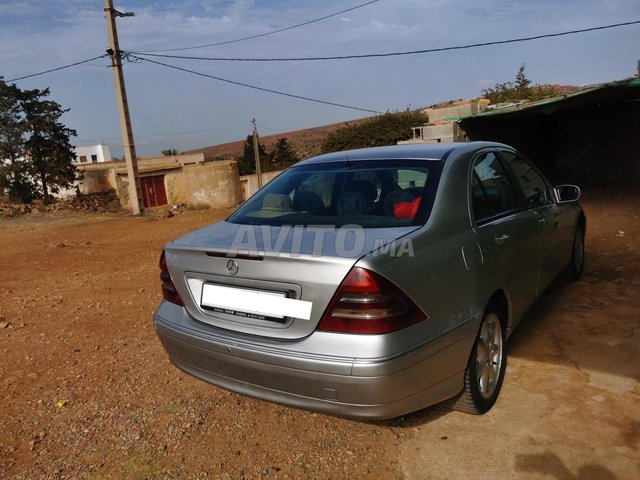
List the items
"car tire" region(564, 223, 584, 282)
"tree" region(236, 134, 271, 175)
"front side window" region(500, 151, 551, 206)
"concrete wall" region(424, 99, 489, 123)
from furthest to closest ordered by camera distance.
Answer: "tree" region(236, 134, 271, 175) < "concrete wall" region(424, 99, 489, 123) < "car tire" region(564, 223, 584, 282) < "front side window" region(500, 151, 551, 206)

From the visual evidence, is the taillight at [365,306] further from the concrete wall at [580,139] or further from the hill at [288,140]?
the hill at [288,140]

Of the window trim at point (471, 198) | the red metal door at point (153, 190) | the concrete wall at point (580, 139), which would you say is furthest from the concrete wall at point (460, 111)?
the red metal door at point (153, 190)

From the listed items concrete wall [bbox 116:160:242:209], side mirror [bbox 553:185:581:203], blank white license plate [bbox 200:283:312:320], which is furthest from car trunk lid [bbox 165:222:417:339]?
concrete wall [bbox 116:160:242:209]

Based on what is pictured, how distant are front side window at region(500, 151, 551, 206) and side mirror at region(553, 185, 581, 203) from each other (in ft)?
0.64

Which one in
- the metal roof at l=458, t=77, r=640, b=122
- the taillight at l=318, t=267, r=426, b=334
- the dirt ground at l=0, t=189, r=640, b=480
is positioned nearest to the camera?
the taillight at l=318, t=267, r=426, b=334

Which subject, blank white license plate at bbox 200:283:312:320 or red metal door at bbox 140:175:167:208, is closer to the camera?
blank white license plate at bbox 200:283:312:320

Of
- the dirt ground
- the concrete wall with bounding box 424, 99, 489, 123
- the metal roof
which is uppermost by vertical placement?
the concrete wall with bounding box 424, 99, 489, 123

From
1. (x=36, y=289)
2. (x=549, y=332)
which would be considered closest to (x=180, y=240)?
(x=549, y=332)

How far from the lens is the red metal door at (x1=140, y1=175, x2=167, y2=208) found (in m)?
22.4

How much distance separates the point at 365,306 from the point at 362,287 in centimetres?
8

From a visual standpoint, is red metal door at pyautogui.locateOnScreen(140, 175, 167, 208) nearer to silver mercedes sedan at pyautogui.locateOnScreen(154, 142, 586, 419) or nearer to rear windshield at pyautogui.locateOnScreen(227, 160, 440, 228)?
rear windshield at pyautogui.locateOnScreen(227, 160, 440, 228)

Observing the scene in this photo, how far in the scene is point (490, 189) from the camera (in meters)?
3.00

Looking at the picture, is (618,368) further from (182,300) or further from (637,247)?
(637,247)

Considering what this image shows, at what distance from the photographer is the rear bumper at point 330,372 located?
1.99 metres
